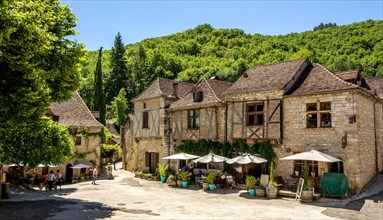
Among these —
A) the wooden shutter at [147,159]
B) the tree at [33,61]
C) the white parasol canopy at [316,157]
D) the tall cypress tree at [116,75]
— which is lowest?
the wooden shutter at [147,159]

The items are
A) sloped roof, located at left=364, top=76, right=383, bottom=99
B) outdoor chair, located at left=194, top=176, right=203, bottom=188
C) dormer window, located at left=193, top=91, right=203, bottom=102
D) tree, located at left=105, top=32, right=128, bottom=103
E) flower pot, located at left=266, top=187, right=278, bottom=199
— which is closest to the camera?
flower pot, located at left=266, top=187, right=278, bottom=199

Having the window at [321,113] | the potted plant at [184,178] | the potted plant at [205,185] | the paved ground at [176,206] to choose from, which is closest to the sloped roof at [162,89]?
the potted plant at [184,178]

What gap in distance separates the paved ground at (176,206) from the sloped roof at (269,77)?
6705 mm

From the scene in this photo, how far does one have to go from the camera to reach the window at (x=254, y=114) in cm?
2066

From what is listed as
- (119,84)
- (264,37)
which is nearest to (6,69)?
(119,84)

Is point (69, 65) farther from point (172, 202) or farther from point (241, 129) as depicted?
point (241, 129)

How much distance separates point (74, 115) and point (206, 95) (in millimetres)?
12321

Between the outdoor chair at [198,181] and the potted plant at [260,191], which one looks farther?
the outdoor chair at [198,181]

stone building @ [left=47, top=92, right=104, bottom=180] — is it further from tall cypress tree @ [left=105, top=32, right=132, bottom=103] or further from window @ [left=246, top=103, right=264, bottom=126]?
tall cypress tree @ [left=105, top=32, right=132, bottom=103]

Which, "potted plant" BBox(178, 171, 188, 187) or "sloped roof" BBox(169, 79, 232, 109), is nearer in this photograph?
"potted plant" BBox(178, 171, 188, 187)

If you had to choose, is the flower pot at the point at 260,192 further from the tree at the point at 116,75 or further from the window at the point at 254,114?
the tree at the point at 116,75

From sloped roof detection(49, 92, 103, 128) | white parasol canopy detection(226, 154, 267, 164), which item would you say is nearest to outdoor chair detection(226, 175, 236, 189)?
white parasol canopy detection(226, 154, 267, 164)

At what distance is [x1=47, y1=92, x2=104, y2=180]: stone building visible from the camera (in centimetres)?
2717

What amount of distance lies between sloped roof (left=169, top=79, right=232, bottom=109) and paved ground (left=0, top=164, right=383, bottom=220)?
22.7 ft
